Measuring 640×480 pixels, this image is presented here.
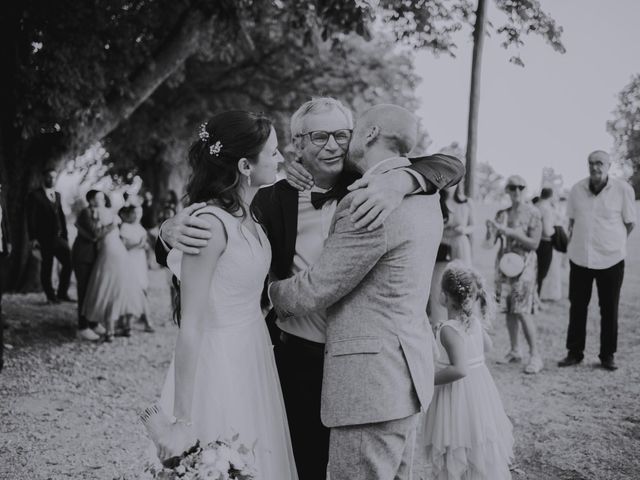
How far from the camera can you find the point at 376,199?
2.01m

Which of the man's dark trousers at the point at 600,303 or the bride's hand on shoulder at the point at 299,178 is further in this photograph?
the man's dark trousers at the point at 600,303

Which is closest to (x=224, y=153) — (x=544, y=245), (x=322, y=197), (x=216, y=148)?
(x=216, y=148)

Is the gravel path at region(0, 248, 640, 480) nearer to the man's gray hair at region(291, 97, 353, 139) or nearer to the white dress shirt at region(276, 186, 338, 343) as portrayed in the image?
the white dress shirt at region(276, 186, 338, 343)

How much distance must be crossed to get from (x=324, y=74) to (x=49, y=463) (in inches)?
574

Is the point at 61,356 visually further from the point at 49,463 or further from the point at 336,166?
the point at 336,166

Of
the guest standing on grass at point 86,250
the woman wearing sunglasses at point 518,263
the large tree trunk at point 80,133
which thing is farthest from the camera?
the large tree trunk at point 80,133

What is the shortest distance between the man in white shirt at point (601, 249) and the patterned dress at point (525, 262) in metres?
0.46

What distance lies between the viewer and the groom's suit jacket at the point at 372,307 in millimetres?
2098

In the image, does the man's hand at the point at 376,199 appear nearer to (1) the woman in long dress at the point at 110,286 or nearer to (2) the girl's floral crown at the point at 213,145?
(2) the girl's floral crown at the point at 213,145

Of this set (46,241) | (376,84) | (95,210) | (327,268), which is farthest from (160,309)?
(376,84)

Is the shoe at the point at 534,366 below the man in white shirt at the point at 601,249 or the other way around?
below

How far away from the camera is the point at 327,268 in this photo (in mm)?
2107

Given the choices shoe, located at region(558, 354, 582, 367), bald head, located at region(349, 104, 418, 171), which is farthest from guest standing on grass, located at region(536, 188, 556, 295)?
bald head, located at region(349, 104, 418, 171)

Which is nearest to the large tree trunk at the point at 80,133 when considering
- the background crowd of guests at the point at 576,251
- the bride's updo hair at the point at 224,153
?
the background crowd of guests at the point at 576,251
